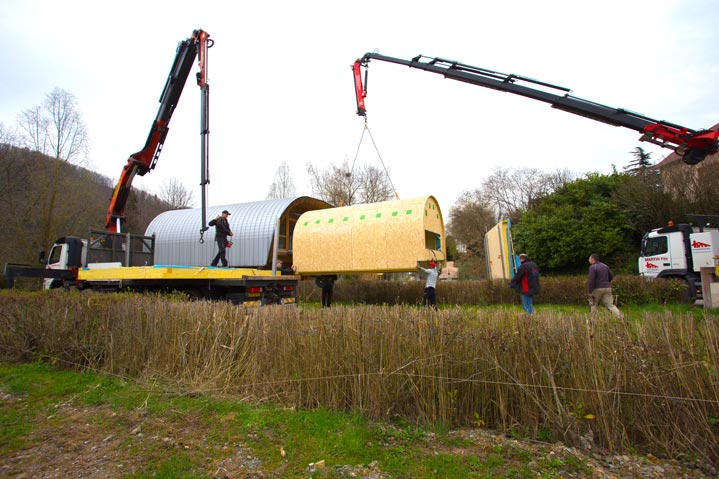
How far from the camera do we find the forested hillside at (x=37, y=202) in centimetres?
2069

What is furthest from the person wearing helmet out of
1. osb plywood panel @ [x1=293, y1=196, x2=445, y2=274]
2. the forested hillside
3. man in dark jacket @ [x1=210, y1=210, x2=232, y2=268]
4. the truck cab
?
the forested hillside

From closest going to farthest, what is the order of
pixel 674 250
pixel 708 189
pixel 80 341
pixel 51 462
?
pixel 51 462
pixel 80 341
pixel 674 250
pixel 708 189

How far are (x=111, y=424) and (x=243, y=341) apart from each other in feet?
4.84

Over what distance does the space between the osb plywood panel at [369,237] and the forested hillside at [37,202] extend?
1406cm

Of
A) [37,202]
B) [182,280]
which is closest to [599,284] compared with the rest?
[182,280]

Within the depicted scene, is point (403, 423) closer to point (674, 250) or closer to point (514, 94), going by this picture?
point (514, 94)

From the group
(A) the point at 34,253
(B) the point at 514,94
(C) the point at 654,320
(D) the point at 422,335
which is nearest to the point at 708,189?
(B) the point at 514,94

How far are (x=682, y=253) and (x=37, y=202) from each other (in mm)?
29739

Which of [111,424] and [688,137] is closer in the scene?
[111,424]

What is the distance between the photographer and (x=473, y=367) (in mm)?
3564

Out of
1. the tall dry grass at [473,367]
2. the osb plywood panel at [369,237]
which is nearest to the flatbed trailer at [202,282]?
the osb plywood panel at [369,237]

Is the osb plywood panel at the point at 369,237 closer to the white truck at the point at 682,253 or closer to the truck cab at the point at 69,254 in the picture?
the truck cab at the point at 69,254

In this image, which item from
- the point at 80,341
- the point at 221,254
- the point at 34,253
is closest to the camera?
the point at 80,341

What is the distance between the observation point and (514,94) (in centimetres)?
1126
